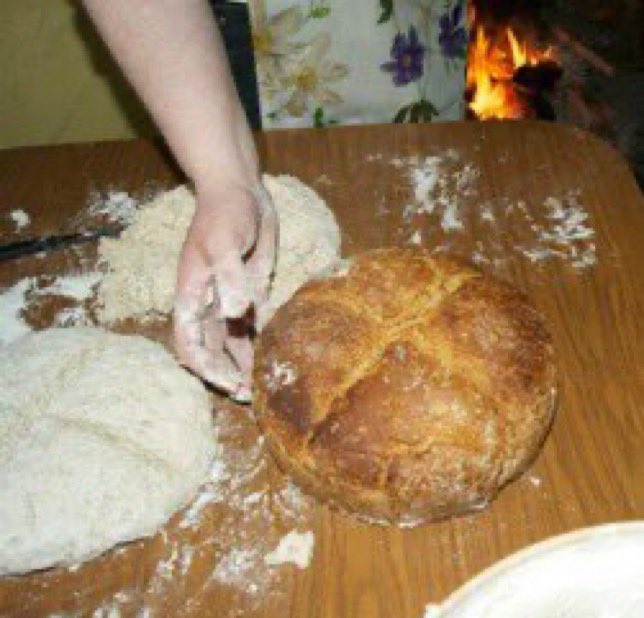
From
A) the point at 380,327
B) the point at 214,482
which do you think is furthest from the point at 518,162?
the point at 214,482

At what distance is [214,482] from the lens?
1.18 metres

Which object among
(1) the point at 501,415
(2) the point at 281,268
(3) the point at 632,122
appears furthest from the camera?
Result: (3) the point at 632,122

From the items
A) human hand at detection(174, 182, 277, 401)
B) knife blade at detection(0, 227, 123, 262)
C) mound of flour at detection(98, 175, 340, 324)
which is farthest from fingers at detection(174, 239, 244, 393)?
knife blade at detection(0, 227, 123, 262)

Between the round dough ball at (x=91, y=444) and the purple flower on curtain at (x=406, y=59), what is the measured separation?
0.87 meters

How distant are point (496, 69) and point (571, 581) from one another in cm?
276

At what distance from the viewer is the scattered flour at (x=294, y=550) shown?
107 cm

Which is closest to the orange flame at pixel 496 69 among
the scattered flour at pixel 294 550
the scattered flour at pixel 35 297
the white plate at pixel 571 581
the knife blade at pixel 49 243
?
the knife blade at pixel 49 243

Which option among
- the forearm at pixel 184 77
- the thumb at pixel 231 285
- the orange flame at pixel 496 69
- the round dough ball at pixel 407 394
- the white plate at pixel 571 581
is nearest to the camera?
the white plate at pixel 571 581

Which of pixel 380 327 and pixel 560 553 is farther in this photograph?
pixel 380 327

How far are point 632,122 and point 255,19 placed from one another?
2051 mm

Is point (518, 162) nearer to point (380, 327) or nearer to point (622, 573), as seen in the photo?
point (380, 327)

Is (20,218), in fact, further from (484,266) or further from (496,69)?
(496,69)

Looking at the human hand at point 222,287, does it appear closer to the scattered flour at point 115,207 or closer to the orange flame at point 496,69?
the scattered flour at point 115,207

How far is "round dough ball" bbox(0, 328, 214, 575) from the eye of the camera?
108 centimetres
